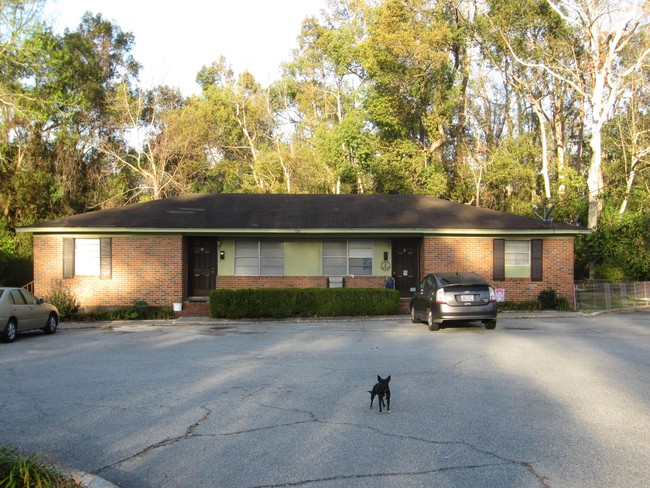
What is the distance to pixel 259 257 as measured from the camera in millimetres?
23500

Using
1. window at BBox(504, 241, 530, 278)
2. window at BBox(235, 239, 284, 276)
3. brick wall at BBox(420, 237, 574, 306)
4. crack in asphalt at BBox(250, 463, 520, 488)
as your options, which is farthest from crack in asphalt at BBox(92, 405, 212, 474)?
window at BBox(504, 241, 530, 278)


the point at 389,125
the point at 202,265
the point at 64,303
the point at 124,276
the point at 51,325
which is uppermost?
the point at 389,125

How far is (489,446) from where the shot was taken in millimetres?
6039

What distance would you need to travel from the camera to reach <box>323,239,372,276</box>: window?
23578 mm

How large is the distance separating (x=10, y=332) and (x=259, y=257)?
10.1 metres

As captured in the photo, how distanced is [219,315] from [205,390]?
11.9 metres

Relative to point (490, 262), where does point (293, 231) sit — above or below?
above

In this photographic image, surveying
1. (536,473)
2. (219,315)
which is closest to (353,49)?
(219,315)

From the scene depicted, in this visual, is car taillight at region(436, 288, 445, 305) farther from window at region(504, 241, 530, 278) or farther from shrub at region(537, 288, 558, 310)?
shrub at region(537, 288, 558, 310)

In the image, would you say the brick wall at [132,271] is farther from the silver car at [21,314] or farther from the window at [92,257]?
the silver car at [21,314]

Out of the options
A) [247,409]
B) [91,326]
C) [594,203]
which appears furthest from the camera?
[594,203]

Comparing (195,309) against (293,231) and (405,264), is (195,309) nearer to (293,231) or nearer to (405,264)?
(293,231)

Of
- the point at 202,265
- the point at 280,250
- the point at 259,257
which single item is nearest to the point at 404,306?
the point at 280,250

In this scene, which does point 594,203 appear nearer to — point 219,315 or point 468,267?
point 468,267
